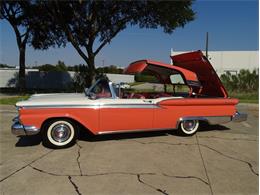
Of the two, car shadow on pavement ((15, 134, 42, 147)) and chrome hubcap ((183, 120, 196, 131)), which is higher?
chrome hubcap ((183, 120, 196, 131))

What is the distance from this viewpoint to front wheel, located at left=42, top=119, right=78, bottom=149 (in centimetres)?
624

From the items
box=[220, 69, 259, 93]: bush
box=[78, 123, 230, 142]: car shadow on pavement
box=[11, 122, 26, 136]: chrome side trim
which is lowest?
box=[78, 123, 230, 142]: car shadow on pavement

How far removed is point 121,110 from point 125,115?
0.14 metres

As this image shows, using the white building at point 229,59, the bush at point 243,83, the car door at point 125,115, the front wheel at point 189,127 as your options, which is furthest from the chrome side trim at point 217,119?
the white building at point 229,59

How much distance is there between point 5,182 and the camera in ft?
14.5

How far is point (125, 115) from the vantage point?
6633 mm

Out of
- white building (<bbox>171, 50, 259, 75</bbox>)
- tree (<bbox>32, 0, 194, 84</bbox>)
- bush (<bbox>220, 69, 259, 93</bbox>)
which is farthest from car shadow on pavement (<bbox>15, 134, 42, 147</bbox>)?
white building (<bbox>171, 50, 259, 75</bbox>)

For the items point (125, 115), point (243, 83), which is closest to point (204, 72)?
point (125, 115)

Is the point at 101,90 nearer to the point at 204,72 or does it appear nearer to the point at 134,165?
the point at 134,165

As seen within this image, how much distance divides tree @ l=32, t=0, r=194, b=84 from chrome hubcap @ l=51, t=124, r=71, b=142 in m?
12.2

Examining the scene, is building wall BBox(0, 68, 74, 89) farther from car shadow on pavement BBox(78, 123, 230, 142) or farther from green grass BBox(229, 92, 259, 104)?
car shadow on pavement BBox(78, 123, 230, 142)

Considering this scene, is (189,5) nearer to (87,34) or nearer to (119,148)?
(87,34)

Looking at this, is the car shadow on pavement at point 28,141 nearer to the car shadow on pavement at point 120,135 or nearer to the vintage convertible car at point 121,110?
the vintage convertible car at point 121,110

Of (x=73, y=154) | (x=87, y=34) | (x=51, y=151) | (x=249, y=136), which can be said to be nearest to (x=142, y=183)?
(x=73, y=154)
